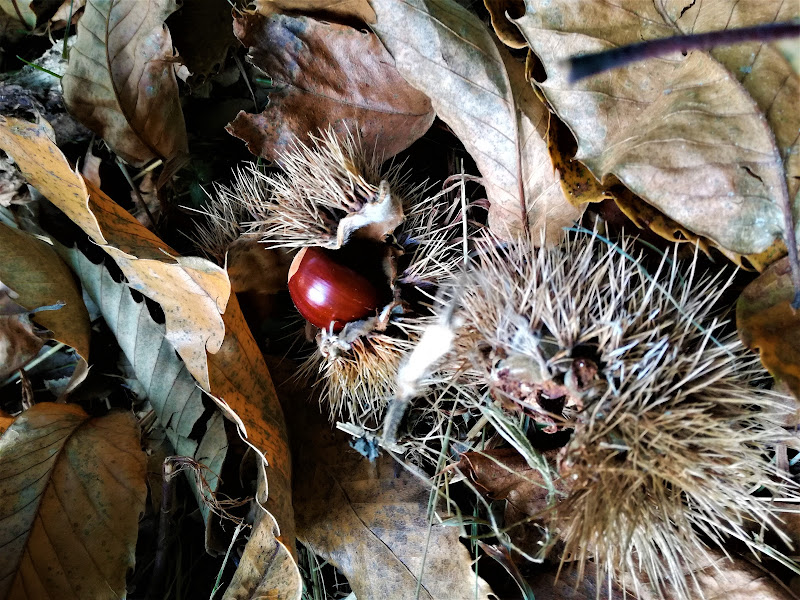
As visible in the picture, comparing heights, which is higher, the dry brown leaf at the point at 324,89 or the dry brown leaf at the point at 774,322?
the dry brown leaf at the point at 324,89

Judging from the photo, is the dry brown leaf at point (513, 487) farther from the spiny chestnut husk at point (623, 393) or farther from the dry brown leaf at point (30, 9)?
the dry brown leaf at point (30, 9)

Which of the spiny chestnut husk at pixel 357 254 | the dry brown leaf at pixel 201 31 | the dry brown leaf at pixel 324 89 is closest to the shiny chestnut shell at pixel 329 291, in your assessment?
the spiny chestnut husk at pixel 357 254

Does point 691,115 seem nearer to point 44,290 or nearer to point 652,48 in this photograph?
point 652,48

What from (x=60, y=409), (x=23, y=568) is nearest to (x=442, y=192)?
(x=60, y=409)

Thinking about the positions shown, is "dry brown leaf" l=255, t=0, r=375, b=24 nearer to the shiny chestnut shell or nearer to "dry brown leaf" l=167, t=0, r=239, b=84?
"dry brown leaf" l=167, t=0, r=239, b=84

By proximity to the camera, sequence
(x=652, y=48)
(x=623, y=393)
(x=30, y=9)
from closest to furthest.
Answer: (x=652, y=48) → (x=623, y=393) → (x=30, y=9)

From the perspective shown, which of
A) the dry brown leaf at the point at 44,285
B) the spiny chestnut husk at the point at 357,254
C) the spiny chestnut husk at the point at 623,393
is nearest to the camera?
the spiny chestnut husk at the point at 623,393

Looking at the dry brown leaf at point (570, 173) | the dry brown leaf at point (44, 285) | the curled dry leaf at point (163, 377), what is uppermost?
the dry brown leaf at point (570, 173)

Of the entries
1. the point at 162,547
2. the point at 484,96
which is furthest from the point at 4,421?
the point at 484,96
